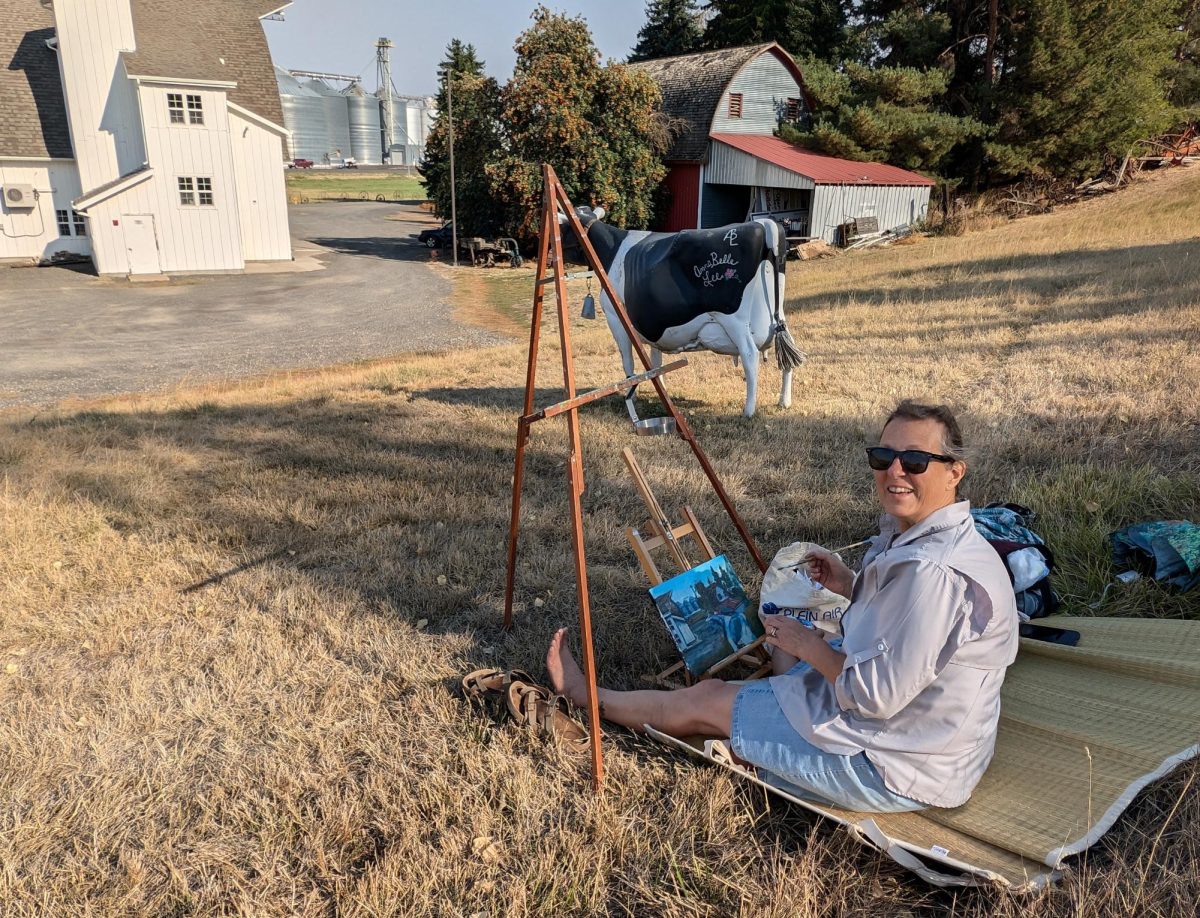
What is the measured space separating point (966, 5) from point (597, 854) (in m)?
33.7

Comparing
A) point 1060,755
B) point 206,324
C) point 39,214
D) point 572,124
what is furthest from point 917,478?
point 39,214

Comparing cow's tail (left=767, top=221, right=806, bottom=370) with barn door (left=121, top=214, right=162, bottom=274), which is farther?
barn door (left=121, top=214, right=162, bottom=274)

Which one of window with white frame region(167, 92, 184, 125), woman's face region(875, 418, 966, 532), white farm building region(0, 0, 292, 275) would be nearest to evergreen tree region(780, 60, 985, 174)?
white farm building region(0, 0, 292, 275)

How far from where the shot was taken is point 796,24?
111 feet

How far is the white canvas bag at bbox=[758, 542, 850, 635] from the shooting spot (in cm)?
379

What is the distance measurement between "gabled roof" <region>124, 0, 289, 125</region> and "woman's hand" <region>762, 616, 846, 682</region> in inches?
1074

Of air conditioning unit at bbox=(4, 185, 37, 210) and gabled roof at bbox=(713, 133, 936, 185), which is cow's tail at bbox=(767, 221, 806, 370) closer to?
gabled roof at bbox=(713, 133, 936, 185)

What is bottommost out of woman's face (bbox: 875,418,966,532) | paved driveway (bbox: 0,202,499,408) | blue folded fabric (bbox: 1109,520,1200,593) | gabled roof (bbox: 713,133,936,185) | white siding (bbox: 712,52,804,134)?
paved driveway (bbox: 0,202,499,408)

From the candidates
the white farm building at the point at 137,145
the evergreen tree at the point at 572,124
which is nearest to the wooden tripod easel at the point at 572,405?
the evergreen tree at the point at 572,124

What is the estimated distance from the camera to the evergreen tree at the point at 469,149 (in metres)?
27.3

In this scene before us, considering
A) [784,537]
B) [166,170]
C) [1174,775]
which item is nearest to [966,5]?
[166,170]

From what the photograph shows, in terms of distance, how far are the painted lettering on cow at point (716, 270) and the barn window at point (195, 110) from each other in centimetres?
2310

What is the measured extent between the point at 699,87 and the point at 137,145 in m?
18.9

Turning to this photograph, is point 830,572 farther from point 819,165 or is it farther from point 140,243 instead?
point 140,243
